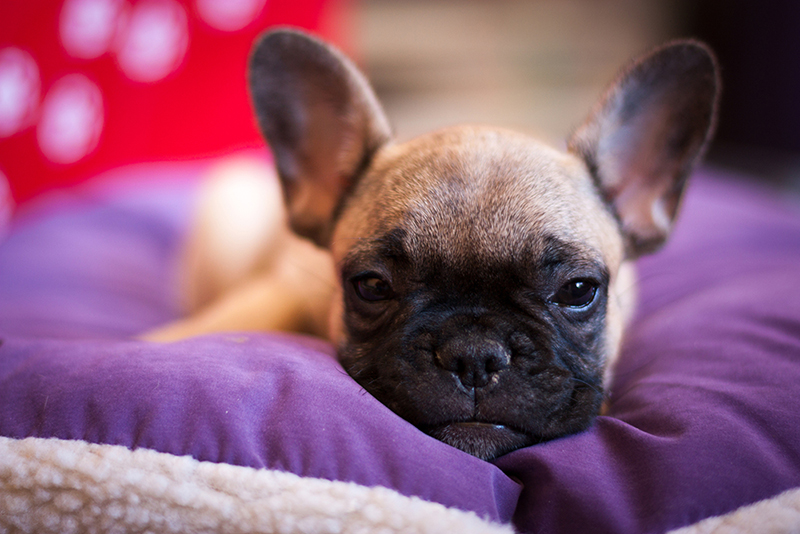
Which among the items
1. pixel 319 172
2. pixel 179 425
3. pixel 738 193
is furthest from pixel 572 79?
pixel 179 425

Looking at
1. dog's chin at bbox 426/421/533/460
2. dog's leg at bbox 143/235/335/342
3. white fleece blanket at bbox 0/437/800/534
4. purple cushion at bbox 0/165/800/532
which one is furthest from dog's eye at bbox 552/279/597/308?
dog's leg at bbox 143/235/335/342

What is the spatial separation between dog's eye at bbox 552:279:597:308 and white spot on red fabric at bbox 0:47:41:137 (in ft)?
13.4

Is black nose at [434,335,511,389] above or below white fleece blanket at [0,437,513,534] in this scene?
above

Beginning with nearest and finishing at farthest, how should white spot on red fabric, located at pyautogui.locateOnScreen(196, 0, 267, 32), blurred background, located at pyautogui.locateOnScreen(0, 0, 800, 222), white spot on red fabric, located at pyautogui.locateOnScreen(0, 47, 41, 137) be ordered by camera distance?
white spot on red fabric, located at pyautogui.locateOnScreen(0, 47, 41, 137) < blurred background, located at pyautogui.locateOnScreen(0, 0, 800, 222) < white spot on red fabric, located at pyautogui.locateOnScreen(196, 0, 267, 32)

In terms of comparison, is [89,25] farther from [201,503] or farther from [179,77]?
[201,503]

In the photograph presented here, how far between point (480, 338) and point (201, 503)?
615 millimetres

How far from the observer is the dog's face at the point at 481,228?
1.25 metres

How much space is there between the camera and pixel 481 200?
1.42 m

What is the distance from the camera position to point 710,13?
5977 mm

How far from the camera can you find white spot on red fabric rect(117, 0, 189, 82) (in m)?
4.39

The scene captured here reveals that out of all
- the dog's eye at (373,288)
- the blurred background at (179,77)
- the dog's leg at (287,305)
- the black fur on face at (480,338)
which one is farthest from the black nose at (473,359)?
the blurred background at (179,77)

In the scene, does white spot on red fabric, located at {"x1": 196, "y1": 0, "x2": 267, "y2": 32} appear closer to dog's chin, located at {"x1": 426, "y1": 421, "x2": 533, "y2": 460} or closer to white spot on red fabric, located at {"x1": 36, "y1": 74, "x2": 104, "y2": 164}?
white spot on red fabric, located at {"x1": 36, "y1": 74, "x2": 104, "y2": 164}

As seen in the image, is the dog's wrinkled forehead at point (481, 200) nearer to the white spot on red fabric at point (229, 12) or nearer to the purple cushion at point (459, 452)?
the purple cushion at point (459, 452)

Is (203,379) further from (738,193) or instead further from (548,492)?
(738,193)
